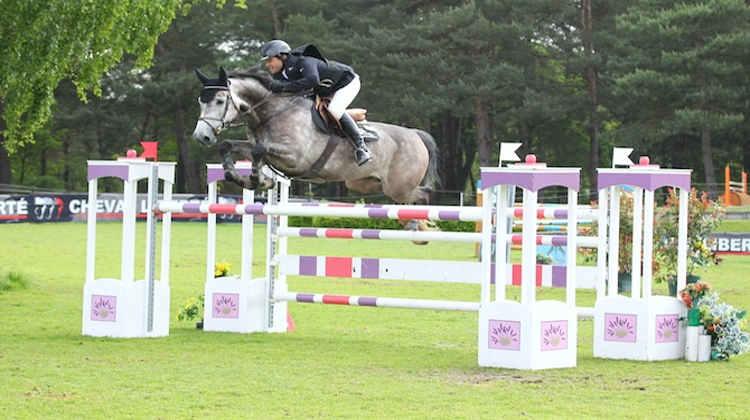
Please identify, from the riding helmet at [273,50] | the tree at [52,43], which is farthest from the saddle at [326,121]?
the tree at [52,43]

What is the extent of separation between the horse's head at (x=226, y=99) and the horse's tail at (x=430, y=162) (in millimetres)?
1260

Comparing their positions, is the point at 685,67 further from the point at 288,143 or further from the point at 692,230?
the point at 288,143

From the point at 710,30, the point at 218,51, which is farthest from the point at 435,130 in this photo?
the point at 710,30

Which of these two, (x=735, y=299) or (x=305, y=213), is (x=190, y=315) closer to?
(x=305, y=213)

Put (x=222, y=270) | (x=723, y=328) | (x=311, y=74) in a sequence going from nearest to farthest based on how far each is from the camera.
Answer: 1. (x=311, y=74)
2. (x=723, y=328)
3. (x=222, y=270)

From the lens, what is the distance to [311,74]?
687 centimetres

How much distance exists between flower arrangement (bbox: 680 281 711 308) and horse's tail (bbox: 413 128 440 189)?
1925mm

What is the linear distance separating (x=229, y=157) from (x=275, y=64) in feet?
2.51

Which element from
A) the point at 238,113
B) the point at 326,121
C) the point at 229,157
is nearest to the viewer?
the point at 229,157

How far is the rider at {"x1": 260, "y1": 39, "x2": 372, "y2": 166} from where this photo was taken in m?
6.87

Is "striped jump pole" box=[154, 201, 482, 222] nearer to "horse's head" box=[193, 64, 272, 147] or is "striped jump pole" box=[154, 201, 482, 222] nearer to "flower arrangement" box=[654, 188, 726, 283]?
"horse's head" box=[193, 64, 272, 147]

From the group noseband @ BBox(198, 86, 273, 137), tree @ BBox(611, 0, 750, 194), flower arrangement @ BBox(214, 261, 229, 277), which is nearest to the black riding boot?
noseband @ BBox(198, 86, 273, 137)

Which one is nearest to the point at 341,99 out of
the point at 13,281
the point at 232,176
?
the point at 232,176

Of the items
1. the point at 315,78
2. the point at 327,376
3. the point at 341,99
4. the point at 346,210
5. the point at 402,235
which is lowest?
the point at 327,376
